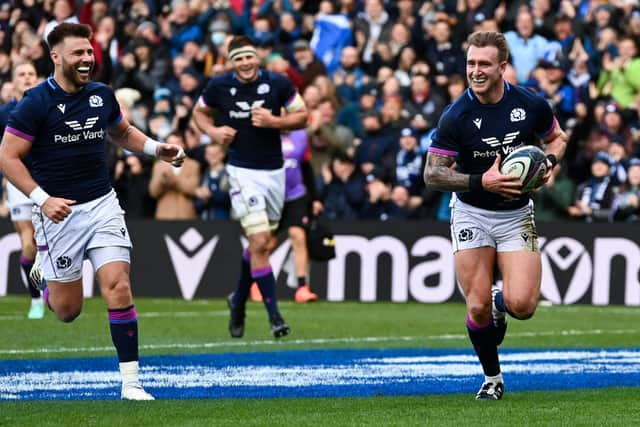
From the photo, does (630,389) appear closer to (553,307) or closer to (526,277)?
(526,277)

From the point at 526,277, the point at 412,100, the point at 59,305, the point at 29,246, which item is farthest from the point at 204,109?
the point at 412,100

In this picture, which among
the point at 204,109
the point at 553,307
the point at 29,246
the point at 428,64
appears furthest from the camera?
the point at 428,64

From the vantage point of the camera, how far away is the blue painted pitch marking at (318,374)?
417 inches

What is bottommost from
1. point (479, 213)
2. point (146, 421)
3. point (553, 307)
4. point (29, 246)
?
point (553, 307)

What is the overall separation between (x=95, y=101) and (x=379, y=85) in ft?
40.8

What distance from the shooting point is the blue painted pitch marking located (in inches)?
417

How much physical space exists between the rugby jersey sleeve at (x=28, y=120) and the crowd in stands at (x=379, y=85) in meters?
8.63

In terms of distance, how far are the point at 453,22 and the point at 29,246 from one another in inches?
334

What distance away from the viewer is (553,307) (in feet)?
63.4

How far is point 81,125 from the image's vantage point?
1006 centimetres

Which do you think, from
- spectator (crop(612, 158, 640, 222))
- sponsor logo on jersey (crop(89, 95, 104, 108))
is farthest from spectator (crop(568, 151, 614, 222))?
sponsor logo on jersey (crop(89, 95, 104, 108))

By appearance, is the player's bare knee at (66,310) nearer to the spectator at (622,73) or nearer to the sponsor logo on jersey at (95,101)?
the sponsor logo on jersey at (95,101)

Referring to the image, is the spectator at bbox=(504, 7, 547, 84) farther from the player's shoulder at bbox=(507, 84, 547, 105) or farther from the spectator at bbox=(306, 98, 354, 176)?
the player's shoulder at bbox=(507, 84, 547, 105)

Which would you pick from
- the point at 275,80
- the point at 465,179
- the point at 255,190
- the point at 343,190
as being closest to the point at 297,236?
the point at 343,190
